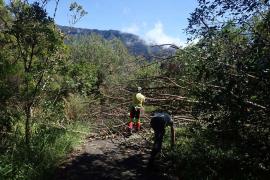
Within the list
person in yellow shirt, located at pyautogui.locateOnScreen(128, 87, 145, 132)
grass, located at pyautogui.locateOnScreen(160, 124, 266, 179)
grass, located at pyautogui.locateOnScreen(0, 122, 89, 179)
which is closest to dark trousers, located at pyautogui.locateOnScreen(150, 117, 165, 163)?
grass, located at pyautogui.locateOnScreen(160, 124, 266, 179)

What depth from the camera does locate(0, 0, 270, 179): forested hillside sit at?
7055 millimetres

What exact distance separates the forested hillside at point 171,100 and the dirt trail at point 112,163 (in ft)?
1.01

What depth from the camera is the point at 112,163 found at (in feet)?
32.4

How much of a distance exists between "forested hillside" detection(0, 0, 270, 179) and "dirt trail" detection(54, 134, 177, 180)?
0.31 m

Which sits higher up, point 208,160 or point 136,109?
point 136,109

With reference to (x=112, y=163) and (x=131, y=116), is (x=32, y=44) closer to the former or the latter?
(x=112, y=163)

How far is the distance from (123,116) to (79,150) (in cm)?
311

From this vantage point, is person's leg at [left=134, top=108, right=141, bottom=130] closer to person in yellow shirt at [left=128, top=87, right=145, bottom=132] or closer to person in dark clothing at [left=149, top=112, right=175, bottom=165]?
person in yellow shirt at [left=128, top=87, right=145, bottom=132]

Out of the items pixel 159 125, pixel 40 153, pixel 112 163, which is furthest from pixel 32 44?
pixel 159 125

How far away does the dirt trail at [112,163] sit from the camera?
29.4ft

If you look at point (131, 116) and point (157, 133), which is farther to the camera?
point (131, 116)

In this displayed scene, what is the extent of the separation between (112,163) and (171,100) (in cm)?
355

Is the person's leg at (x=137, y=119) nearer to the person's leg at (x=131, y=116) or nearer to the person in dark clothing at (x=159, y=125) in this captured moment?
the person's leg at (x=131, y=116)

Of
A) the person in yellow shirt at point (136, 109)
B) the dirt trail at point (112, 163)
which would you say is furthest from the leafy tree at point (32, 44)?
the person in yellow shirt at point (136, 109)
